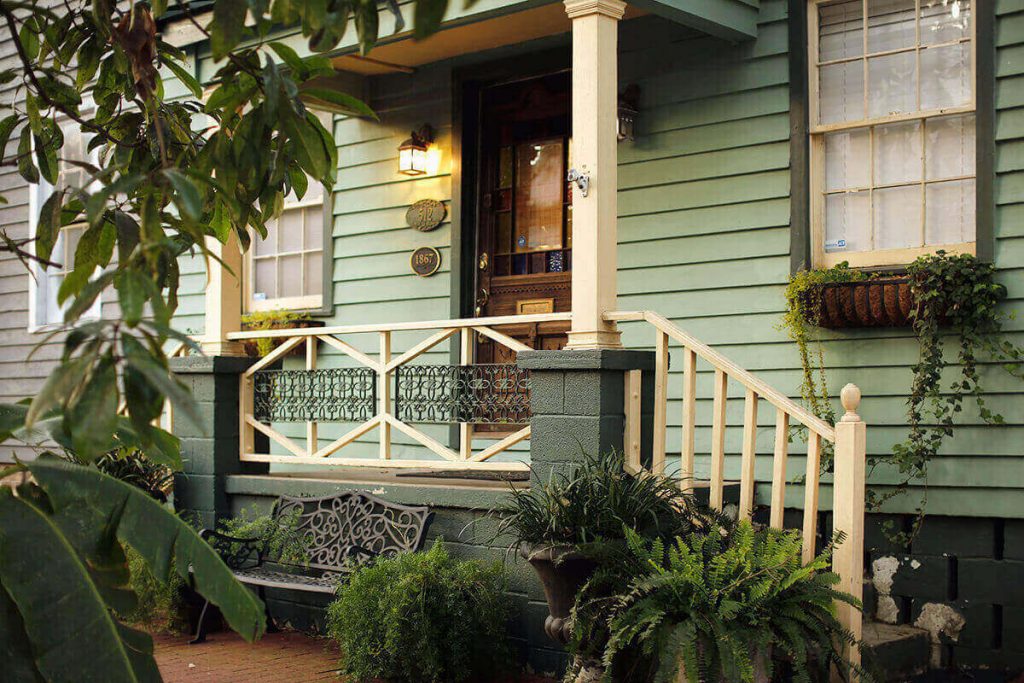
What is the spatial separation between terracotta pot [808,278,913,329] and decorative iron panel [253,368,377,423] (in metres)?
2.94

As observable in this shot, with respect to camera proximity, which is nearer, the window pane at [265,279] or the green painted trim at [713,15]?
the green painted trim at [713,15]

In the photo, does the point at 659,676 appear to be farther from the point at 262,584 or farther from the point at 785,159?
the point at 785,159

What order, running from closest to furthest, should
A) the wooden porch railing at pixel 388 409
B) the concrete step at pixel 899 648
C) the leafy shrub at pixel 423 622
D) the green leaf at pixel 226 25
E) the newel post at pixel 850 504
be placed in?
the green leaf at pixel 226 25 → the newel post at pixel 850 504 → the leafy shrub at pixel 423 622 → the concrete step at pixel 899 648 → the wooden porch railing at pixel 388 409

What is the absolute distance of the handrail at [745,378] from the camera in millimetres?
5520

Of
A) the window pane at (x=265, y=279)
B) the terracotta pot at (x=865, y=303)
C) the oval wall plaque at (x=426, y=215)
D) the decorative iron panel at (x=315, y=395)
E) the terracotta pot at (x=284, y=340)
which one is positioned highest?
the oval wall plaque at (x=426, y=215)

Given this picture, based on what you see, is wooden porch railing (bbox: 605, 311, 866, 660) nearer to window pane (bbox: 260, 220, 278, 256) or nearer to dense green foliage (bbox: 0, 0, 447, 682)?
dense green foliage (bbox: 0, 0, 447, 682)

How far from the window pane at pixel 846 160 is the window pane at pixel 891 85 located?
0.18 m

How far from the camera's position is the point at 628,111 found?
7.94 meters

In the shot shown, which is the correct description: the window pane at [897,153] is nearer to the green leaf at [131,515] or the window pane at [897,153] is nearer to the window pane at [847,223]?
the window pane at [847,223]

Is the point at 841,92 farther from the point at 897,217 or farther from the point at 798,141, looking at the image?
the point at 897,217

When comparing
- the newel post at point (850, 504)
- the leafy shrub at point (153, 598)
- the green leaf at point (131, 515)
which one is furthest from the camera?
the leafy shrub at point (153, 598)

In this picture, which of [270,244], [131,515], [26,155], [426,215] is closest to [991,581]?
[426,215]

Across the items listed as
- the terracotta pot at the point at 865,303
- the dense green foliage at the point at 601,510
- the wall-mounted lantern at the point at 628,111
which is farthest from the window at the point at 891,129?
the dense green foliage at the point at 601,510

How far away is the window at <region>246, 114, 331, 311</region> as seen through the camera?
9.95m
